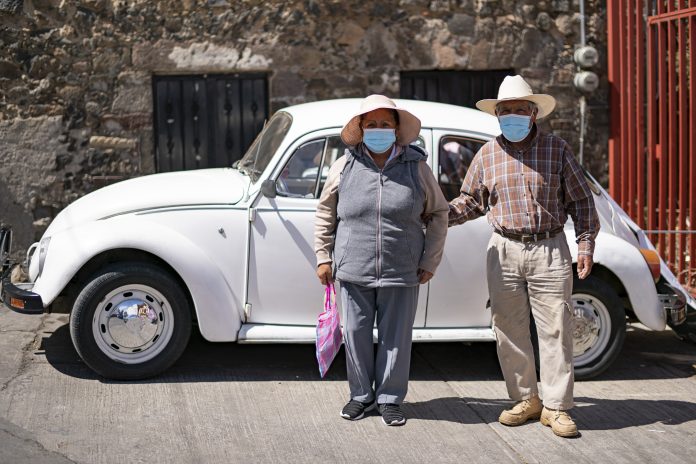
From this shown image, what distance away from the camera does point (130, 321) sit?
240 inches

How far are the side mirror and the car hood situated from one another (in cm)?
16

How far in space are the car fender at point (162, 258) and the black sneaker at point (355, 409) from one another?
0.99 m

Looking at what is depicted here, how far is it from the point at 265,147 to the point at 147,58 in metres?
3.49

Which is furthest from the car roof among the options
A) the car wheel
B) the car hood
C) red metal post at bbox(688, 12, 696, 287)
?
red metal post at bbox(688, 12, 696, 287)

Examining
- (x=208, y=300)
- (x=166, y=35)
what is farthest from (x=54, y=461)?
(x=166, y=35)

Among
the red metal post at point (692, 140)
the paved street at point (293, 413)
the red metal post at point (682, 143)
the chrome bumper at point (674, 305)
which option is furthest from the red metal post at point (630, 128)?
the chrome bumper at point (674, 305)

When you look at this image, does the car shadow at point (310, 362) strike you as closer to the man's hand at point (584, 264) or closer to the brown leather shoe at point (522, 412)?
the brown leather shoe at point (522, 412)

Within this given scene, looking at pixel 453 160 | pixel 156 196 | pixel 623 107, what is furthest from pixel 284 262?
pixel 623 107

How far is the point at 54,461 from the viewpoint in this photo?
482cm

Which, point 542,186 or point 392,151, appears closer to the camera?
point 542,186

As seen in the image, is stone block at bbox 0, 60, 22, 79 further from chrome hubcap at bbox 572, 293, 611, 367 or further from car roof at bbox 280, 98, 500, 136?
chrome hubcap at bbox 572, 293, 611, 367

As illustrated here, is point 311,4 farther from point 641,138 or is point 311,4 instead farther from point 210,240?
point 210,240

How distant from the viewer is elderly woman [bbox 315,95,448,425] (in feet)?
17.7

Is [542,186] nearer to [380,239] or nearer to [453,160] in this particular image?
[380,239]
